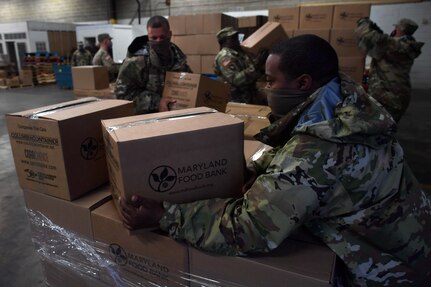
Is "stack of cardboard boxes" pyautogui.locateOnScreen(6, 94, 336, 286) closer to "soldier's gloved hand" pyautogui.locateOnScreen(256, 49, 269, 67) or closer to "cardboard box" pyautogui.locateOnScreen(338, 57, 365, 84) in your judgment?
"soldier's gloved hand" pyautogui.locateOnScreen(256, 49, 269, 67)

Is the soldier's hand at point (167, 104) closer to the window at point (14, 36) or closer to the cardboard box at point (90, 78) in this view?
the cardboard box at point (90, 78)

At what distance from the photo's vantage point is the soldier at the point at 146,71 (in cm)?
223

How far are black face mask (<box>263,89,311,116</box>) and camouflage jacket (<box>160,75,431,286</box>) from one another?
50 millimetres

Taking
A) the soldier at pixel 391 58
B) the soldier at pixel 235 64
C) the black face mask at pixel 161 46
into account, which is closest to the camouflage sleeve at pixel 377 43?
the soldier at pixel 391 58

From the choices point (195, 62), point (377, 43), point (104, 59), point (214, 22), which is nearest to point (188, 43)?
point (195, 62)

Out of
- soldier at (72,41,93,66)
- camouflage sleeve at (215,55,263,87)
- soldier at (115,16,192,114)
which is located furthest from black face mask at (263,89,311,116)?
soldier at (72,41,93,66)

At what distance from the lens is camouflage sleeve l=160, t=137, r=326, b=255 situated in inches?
30.2

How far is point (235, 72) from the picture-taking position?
3129 millimetres

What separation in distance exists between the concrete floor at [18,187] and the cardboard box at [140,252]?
3.67ft

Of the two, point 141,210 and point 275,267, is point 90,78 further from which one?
point 275,267

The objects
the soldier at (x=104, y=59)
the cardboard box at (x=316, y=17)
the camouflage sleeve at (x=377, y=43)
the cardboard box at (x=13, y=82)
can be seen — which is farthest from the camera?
the cardboard box at (x=13, y=82)

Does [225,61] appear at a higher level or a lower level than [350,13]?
lower

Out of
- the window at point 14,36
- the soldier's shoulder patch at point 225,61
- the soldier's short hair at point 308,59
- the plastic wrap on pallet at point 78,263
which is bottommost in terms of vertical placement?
the plastic wrap on pallet at point 78,263

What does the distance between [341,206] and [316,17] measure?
161 inches
